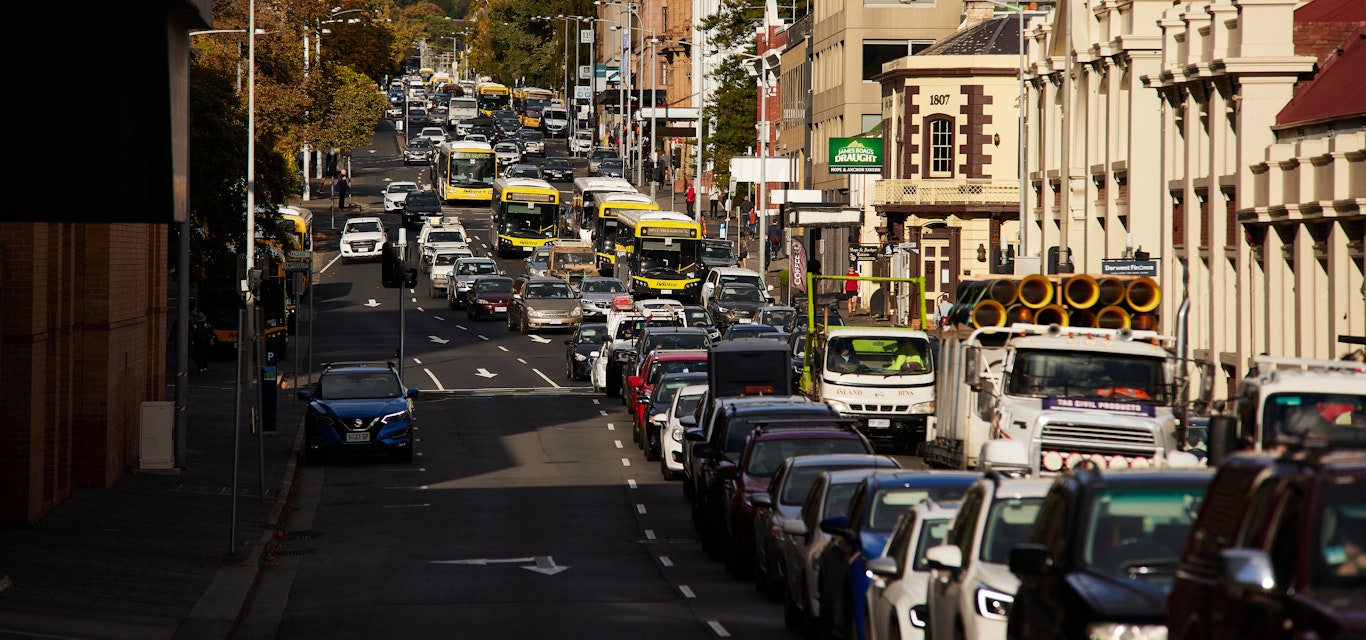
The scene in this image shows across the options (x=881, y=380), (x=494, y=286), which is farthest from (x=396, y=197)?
(x=881, y=380)

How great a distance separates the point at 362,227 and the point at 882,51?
23934 millimetres

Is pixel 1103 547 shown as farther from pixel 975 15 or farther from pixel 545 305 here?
pixel 975 15

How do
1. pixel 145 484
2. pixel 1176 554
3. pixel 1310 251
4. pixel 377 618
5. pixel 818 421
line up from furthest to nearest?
pixel 1310 251 < pixel 145 484 < pixel 818 421 < pixel 377 618 < pixel 1176 554

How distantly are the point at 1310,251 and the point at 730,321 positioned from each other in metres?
26.5

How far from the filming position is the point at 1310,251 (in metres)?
32.8

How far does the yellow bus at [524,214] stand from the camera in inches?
3255

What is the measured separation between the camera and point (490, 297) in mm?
65000

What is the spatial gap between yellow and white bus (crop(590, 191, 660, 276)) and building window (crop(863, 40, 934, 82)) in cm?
1025

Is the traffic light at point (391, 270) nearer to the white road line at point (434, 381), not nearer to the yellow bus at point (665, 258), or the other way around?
the white road line at point (434, 381)

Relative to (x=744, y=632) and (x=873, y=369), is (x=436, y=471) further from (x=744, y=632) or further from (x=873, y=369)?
(x=744, y=632)

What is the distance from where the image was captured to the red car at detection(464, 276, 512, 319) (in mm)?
64875

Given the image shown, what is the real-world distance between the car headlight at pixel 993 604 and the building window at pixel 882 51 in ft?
219

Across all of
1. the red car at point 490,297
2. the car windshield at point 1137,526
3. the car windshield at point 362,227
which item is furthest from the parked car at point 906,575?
the car windshield at point 362,227

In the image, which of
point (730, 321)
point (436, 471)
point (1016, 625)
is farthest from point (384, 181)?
point (1016, 625)
